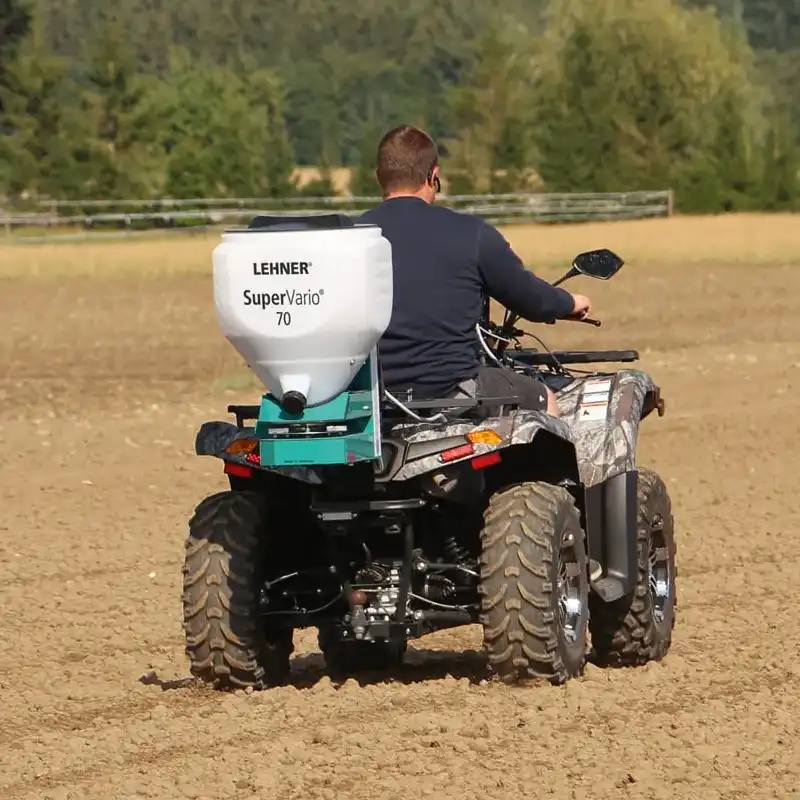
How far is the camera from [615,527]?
7.70 m

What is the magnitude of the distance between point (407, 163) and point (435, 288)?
0.46 m

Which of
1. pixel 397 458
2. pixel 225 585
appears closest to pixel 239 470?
pixel 225 585

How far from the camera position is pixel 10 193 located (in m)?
68.9

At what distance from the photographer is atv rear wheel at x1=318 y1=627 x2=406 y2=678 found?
805 centimetres

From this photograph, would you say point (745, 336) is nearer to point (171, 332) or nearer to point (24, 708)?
point (171, 332)

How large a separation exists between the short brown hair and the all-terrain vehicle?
583 mm

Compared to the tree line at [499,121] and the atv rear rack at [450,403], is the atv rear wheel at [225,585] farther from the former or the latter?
the tree line at [499,121]

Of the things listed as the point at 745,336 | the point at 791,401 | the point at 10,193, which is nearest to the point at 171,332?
the point at 745,336

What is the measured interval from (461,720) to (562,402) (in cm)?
161

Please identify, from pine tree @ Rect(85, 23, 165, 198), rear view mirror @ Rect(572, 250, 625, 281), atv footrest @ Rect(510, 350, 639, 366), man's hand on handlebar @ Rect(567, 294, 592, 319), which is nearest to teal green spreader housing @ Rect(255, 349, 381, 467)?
man's hand on handlebar @ Rect(567, 294, 592, 319)

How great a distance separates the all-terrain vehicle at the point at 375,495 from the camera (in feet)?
20.9

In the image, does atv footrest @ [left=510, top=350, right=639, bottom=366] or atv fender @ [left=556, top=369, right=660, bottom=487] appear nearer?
atv fender @ [left=556, top=369, right=660, bottom=487]

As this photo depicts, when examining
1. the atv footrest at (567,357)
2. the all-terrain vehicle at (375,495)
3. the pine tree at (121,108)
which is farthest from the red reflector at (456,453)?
the pine tree at (121,108)

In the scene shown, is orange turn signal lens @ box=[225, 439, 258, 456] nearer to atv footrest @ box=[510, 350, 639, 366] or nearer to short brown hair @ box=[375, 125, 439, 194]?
short brown hair @ box=[375, 125, 439, 194]
